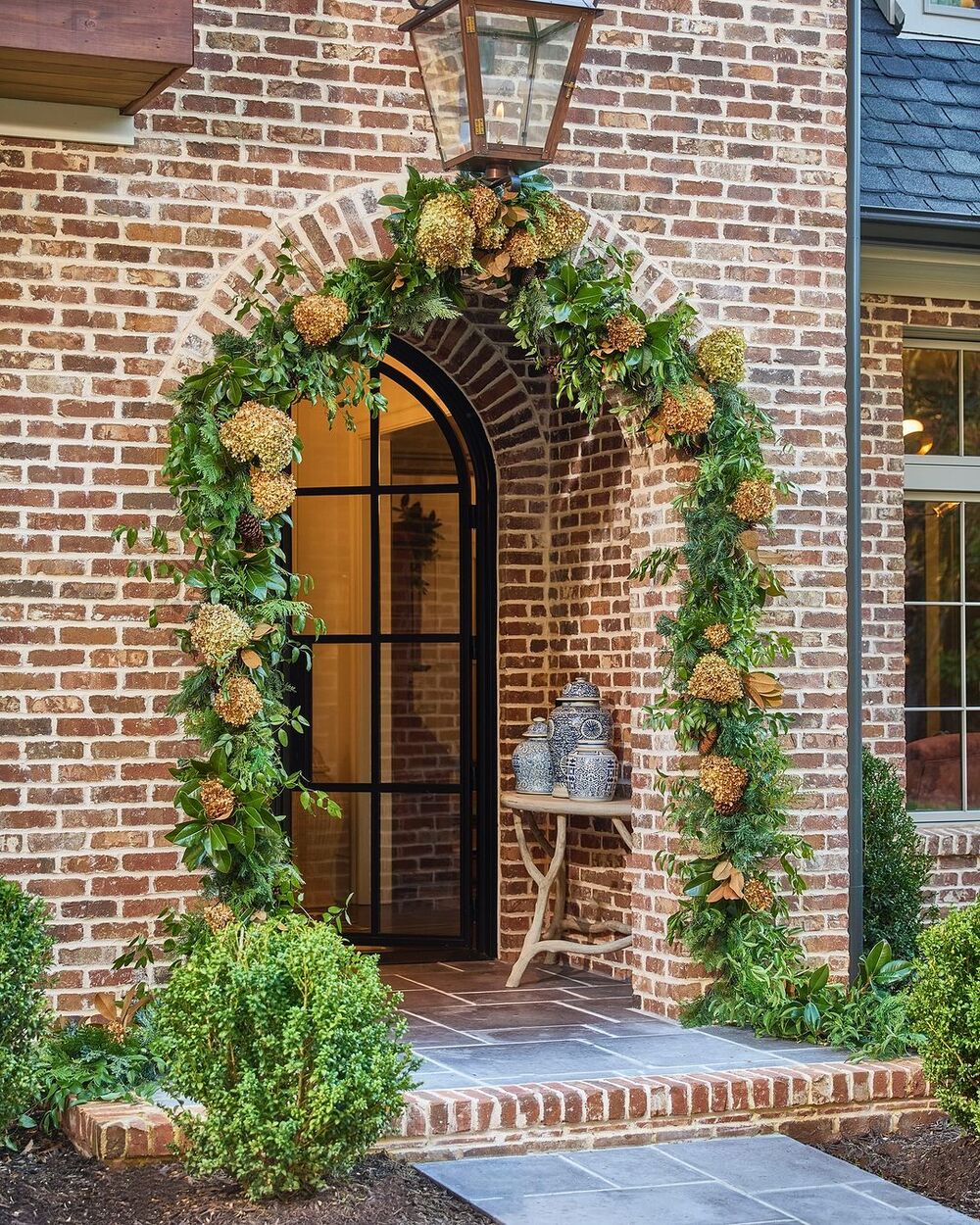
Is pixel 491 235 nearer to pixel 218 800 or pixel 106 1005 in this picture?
pixel 218 800

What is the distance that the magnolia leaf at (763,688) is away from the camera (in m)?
5.69

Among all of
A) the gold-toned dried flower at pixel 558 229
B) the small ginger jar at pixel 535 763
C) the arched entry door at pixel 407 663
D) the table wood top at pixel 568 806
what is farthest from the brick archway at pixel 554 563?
the gold-toned dried flower at pixel 558 229

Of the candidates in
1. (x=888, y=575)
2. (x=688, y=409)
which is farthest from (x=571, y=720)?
(x=888, y=575)

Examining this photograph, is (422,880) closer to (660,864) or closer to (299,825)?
(299,825)

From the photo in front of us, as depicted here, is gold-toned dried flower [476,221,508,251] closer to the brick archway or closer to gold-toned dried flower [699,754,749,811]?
the brick archway

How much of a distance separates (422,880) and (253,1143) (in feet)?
10.7

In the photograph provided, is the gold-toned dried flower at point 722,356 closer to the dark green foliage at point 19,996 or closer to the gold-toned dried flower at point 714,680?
the gold-toned dried flower at point 714,680

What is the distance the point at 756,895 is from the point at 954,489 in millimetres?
2711

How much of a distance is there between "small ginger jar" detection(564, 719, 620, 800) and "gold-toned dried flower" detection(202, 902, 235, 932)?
1774 mm

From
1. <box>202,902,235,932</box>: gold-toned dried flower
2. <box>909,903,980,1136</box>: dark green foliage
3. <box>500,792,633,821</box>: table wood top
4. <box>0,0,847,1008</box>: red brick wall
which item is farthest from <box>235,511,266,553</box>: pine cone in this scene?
<box>909,903,980,1136</box>: dark green foliage

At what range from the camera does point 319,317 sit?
5105 mm

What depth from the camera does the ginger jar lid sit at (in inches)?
258

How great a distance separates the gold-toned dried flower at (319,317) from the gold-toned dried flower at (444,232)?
30 centimetres

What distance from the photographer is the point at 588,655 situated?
22.8 ft
